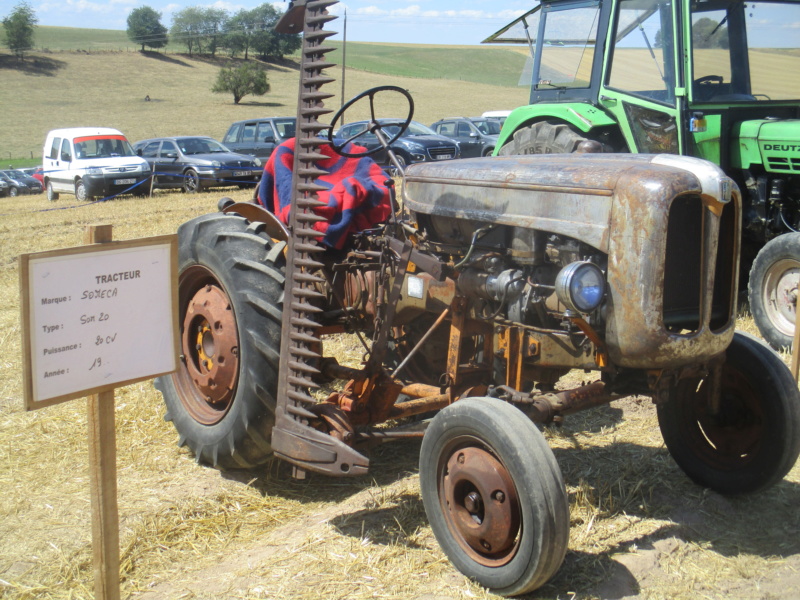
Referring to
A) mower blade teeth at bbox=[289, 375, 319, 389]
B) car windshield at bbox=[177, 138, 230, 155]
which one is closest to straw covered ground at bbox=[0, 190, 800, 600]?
mower blade teeth at bbox=[289, 375, 319, 389]

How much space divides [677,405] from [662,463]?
0.42 meters

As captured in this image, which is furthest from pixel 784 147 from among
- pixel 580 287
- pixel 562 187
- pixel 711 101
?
pixel 580 287

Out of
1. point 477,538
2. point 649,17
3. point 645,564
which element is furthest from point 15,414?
point 649,17

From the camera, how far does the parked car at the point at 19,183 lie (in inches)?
832

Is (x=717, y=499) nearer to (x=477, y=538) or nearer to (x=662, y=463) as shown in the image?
(x=662, y=463)

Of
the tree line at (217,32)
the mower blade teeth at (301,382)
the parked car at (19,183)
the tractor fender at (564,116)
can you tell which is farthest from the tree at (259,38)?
the mower blade teeth at (301,382)

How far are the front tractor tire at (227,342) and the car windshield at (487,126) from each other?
55.7 feet

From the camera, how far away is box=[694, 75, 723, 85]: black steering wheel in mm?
6111

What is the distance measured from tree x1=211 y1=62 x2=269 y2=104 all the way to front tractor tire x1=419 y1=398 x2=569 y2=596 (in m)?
42.7

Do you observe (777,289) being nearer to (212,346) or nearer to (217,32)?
(212,346)

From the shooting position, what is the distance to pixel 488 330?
3.45 metres

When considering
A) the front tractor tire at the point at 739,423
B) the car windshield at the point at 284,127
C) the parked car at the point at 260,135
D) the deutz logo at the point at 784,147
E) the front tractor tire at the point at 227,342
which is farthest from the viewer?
the car windshield at the point at 284,127

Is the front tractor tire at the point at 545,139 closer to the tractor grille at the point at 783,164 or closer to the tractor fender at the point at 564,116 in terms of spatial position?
the tractor fender at the point at 564,116

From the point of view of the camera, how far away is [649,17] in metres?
6.14
